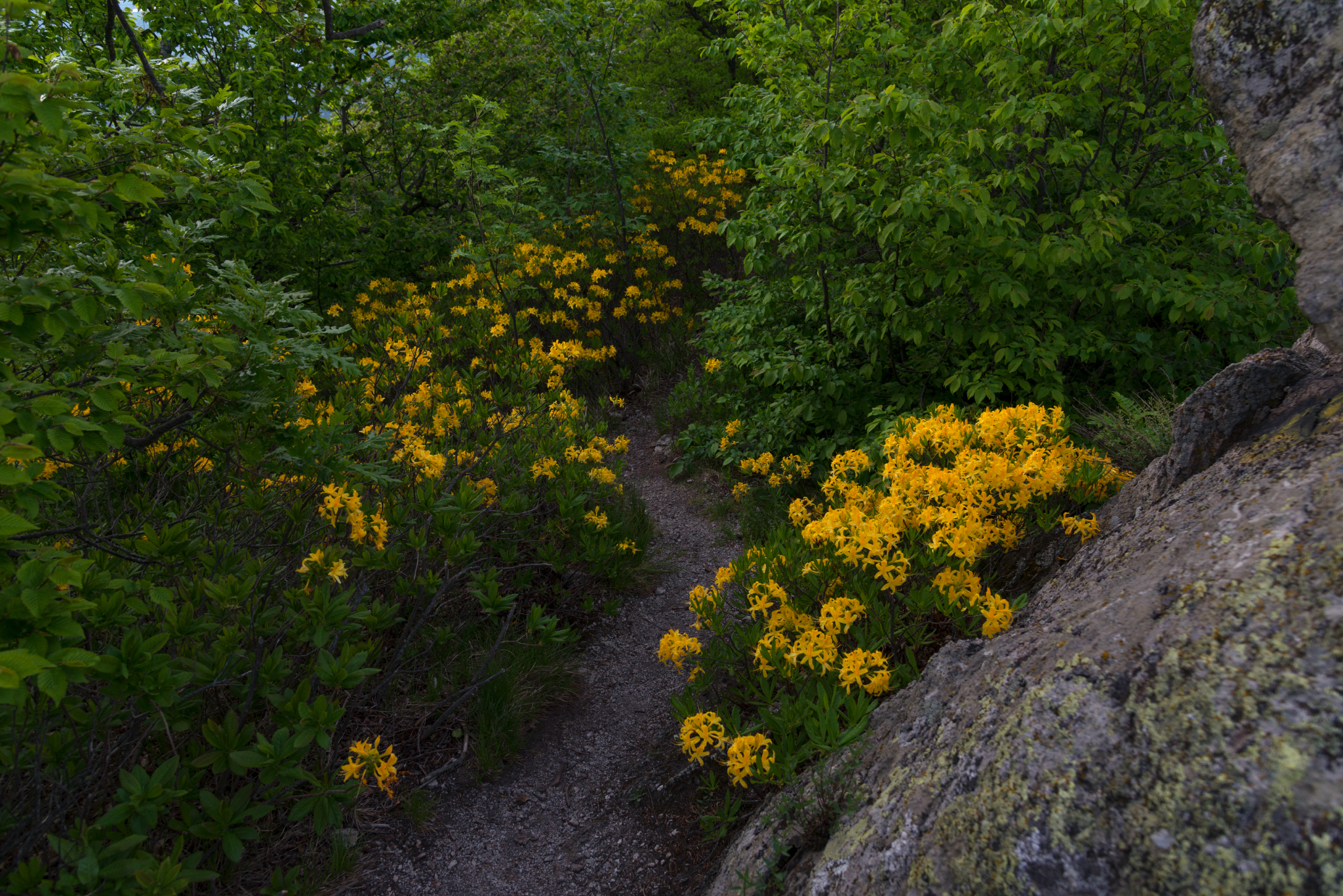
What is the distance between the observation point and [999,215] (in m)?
3.93

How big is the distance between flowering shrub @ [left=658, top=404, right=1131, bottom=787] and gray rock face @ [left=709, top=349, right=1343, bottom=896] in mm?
179

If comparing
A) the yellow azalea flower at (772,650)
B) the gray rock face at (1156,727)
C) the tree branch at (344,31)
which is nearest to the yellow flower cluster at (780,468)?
the yellow azalea flower at (772,650)

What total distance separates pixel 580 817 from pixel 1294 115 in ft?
11.6

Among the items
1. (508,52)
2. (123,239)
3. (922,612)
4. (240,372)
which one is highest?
(508,52)

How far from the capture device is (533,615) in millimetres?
3379

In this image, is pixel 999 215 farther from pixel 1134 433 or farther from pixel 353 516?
pixel 353 516

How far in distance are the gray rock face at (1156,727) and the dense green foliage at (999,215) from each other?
204 cm

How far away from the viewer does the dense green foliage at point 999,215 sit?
3.83 metres

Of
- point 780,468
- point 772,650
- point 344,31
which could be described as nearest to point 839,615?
point 772,650

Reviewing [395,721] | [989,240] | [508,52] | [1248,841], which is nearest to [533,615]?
[395,721]

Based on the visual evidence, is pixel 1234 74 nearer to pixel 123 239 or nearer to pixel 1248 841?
pixel 1248 841

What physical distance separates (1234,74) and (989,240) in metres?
1.63

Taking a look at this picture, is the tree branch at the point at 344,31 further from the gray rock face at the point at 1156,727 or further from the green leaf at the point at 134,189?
the gray rock face at the point at 1156,727

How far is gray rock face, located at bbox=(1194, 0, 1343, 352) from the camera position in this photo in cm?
201
